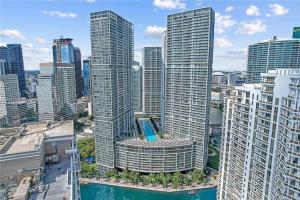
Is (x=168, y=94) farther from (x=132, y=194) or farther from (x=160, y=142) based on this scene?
(x=132, y=194)

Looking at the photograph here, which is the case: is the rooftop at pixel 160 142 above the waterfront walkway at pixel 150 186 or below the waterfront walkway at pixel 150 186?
above

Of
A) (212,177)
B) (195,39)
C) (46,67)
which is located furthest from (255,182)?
(46,67)

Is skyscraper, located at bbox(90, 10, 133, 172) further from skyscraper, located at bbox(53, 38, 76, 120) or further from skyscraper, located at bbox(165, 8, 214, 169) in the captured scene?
skyscraper, located at bbox(53, 38, 76, 120)

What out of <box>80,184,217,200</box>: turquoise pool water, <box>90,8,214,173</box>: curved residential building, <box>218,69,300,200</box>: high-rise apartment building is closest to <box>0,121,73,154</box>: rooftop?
<box>218,69,300,200</box>: high-rise apartment building

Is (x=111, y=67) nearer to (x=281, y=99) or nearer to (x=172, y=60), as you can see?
(x=172, y=60)

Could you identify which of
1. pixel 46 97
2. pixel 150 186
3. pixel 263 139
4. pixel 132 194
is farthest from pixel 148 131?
pixel 46 97

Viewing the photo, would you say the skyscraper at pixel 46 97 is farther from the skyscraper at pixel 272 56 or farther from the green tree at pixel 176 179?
the skyscraper at pixel 272 56

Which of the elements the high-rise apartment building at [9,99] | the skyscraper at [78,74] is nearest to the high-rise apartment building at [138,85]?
the high-rise apartment building at [9,99]
